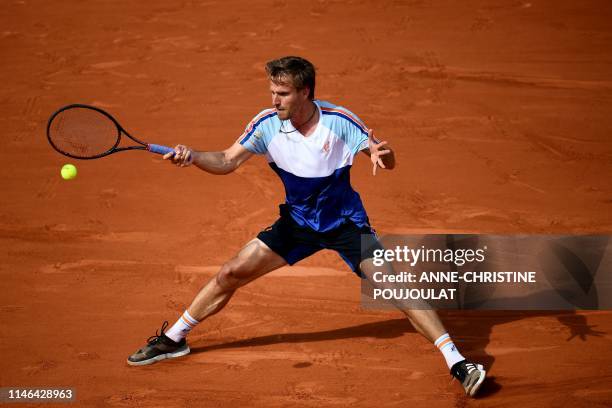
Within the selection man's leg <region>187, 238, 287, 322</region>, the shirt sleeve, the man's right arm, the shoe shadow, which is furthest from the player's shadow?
the shirt sleeve

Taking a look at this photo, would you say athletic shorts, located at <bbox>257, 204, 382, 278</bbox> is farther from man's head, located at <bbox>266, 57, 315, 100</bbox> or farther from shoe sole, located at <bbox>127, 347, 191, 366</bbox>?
shoe sole, located at <bbox>127, 347, 191, 366</bbox>

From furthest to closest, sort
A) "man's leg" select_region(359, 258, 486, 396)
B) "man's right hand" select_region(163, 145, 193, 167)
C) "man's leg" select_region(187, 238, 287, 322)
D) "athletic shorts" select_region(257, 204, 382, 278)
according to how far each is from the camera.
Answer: "man's leg" select_region(187, 238, 287, 322) → "athletic shorts" select_region(257, 204, 382, 278) → "man's leg" select_region(359, 258, 486, 396) → "man's right hand" select_region(163, 145, 193, 167)

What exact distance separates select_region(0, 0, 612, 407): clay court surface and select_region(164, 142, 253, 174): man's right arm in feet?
4.62

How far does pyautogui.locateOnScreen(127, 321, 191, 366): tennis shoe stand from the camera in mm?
5484


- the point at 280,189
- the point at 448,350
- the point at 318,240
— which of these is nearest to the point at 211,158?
the point at 318,240

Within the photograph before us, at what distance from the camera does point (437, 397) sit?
508 cm

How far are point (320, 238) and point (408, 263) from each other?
64.6 inches

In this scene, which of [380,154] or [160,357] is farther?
[160,357]

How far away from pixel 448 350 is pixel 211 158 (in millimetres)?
1927

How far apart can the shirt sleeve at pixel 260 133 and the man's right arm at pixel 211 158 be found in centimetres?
6

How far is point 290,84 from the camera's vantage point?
4.81 m

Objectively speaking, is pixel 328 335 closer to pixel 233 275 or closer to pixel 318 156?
pixel 233 275

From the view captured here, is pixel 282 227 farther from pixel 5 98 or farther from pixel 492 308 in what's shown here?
pixel 5 98

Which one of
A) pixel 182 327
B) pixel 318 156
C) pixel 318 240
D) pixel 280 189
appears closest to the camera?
pixel 318 156
